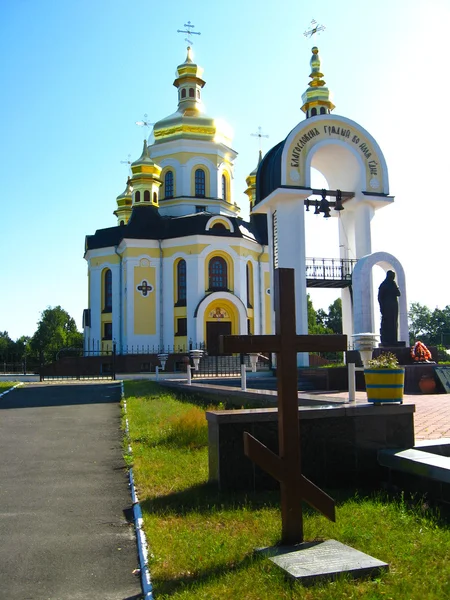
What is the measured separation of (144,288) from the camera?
32469 mm

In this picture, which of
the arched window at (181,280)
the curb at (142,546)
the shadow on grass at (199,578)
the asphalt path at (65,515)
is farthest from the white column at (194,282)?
the shadow on grass at (199,578)

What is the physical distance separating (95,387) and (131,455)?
1349 cm

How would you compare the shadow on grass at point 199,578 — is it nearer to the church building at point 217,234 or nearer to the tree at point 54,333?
the church building at point 217,234

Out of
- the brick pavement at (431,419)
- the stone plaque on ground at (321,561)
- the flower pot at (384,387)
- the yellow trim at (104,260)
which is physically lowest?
the stone plaque on ground at (321,561)

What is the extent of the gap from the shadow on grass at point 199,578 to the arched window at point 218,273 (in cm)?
2864

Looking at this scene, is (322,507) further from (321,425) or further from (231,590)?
(321,425)

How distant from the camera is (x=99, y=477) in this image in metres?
7.06

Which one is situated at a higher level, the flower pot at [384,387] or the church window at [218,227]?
the church window at [218,227]

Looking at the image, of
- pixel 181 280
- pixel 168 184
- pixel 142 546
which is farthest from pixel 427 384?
pixel 168 184

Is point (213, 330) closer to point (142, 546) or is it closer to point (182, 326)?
point (182, 326)

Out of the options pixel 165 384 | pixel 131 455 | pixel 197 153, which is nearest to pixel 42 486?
pixel 131 455

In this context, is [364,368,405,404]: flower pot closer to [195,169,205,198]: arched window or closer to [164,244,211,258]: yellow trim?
[164,244,211,258]: yellow trim

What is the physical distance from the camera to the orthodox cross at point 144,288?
32.4 meters

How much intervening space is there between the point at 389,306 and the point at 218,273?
612 inches
